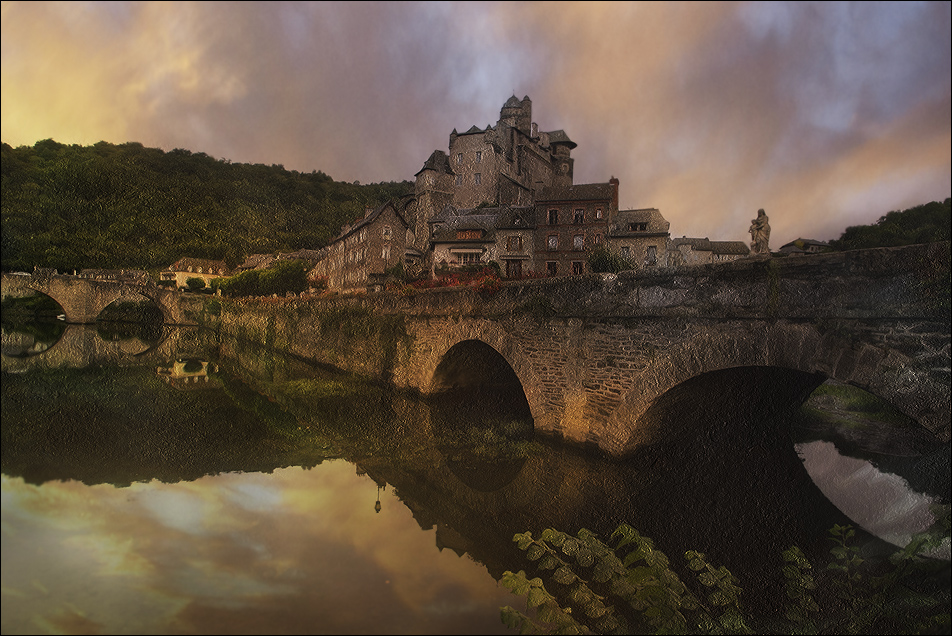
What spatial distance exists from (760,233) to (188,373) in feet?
71.7

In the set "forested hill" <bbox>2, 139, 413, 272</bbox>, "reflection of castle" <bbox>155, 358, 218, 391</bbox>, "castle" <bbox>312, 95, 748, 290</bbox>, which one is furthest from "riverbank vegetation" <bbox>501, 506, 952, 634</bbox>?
"castle" <bbox>312, 95, 748, 290</bbox>

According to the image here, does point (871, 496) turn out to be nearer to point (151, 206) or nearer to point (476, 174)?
point (476, 174)

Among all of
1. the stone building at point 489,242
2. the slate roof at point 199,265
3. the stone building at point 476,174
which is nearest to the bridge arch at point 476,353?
the stone building at point 489,242

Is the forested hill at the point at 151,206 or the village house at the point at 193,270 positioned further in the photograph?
the village house at the point at 193,270

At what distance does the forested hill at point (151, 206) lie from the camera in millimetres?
21766

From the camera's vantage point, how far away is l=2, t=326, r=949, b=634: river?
425 centimetres

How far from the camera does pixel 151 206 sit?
5575cm

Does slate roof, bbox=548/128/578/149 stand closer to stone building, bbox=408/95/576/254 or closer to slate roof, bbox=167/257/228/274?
stone building, bbox=408/95/576/254

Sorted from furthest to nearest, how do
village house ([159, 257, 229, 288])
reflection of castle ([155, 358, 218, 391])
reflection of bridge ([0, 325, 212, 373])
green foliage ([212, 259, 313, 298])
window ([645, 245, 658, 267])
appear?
village house ([159, 257, 229, 288]) → green foliage ([212, 259, 313, 298]) → window ([645, 245, 658, 267]) → reflection of bridge ([0, 325, 212, 373]) → reflection of castle ([155, 358, 218, 391])

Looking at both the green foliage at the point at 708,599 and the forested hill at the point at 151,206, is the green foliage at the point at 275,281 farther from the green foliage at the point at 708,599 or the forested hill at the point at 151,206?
the green foliage at the point at 708,599

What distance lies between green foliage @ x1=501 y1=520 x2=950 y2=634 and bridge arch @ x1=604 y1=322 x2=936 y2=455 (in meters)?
1.52

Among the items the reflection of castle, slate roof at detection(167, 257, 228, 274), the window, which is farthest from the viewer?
slate roof at detection(167, 257, 228, 274)

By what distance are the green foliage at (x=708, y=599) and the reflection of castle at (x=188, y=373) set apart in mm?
16308

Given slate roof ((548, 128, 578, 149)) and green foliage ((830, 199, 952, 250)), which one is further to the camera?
slate roof ((548, 128, 578, 149))
